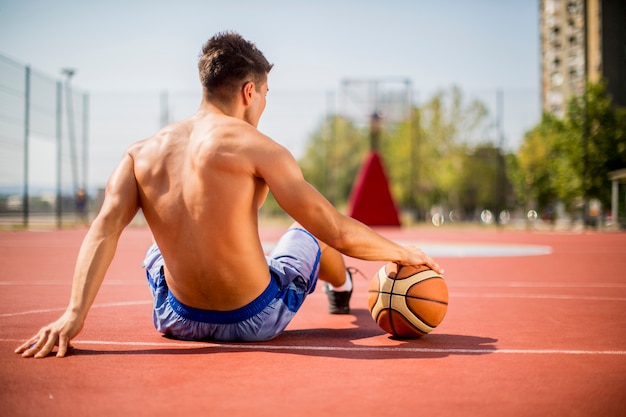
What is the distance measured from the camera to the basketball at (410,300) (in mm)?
3625

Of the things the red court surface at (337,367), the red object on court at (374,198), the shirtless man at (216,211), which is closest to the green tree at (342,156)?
the red object on court at (374,198)

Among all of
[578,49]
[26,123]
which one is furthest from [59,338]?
[578,49]

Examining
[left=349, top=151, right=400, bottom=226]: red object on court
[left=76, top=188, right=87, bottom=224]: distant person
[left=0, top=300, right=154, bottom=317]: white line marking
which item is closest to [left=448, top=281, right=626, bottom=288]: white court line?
[left=0, top=300, right=154, bottom=317]: white line marking

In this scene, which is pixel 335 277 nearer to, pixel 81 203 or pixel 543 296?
pixel 543 296

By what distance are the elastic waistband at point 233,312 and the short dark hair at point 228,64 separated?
1.06 m

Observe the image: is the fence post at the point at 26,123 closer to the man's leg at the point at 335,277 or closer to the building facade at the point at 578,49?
the man's leg at the point at 335,277

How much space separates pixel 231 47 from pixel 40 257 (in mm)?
9061

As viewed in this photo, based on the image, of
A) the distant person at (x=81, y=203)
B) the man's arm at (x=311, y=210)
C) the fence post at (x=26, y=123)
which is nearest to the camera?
the man's arm at (x=311, y=210)

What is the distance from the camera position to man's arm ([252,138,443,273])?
3.07m

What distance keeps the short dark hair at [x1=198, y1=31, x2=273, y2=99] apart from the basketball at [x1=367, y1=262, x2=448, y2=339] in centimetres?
137

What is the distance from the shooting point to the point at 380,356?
3238 millimetres

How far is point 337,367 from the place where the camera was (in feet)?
9.70

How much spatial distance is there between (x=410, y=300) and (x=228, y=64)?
5.32 feet

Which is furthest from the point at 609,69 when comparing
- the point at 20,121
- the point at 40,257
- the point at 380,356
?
the point at 380,356
